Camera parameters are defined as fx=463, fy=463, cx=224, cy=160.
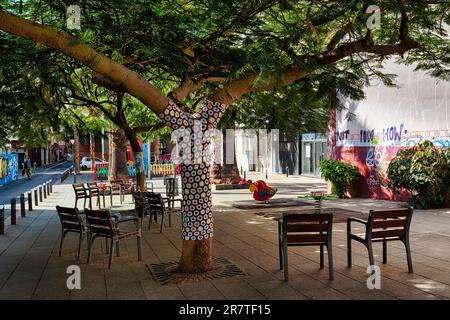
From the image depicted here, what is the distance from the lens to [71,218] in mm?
8523

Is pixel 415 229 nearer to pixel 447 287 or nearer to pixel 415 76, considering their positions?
pixel 447 287

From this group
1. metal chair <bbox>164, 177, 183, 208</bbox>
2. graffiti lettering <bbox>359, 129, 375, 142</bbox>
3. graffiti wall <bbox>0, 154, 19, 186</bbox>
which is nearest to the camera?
metal chair <bbox>164, 177, 183, 208</bbox>

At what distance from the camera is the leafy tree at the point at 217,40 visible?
6622mm

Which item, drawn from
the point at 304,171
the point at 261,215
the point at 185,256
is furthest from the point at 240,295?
the point at 304,171

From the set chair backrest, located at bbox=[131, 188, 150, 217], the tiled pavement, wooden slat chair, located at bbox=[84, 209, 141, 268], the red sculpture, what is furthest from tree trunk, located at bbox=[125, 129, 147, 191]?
wooden slat chair, located at bbox=[84, 209, 141, 268]

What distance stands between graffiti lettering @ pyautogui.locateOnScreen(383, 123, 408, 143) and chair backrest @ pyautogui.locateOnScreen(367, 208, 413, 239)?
10749 mm

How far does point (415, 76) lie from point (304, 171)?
18030 millimetres

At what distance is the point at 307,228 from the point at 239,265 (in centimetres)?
160

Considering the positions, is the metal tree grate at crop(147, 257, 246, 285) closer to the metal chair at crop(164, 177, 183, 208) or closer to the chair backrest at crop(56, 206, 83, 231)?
the chair backrest at crop(56, 206, 83, 231)

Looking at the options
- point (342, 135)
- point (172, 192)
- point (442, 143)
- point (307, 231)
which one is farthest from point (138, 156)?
point (442, 143)

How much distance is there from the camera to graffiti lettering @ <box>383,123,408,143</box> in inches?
669

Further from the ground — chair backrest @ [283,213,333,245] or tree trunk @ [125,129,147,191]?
tree trunk @ [125,129,147,191]

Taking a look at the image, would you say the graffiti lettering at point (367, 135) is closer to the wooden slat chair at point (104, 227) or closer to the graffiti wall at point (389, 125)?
the graffiti wall at point (389, 125)

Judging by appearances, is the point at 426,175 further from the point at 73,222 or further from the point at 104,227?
the point at 73,222
